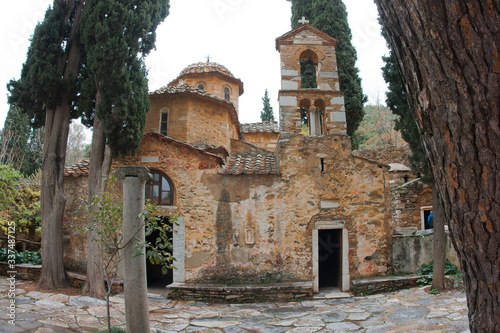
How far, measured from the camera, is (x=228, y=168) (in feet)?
32.3

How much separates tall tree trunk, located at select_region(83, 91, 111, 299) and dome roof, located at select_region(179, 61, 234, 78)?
272 inches

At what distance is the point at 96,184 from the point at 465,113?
876 cm

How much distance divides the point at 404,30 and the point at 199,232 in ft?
27.3

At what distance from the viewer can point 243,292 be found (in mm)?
8695

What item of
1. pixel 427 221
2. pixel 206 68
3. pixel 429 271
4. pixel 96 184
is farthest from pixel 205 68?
Result: pixel 429 271

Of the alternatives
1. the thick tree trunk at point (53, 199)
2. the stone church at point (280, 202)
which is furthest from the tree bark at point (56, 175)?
the stone church at point (280, 202)

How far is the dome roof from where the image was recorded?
15266 mm

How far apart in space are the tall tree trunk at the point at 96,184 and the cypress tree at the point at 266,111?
2019cm

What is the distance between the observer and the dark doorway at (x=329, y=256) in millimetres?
10383

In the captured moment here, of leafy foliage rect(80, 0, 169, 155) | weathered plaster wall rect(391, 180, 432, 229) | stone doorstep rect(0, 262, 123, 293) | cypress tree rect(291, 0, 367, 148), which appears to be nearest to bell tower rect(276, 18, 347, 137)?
cypress tree rect(291, 0, 367, 148)

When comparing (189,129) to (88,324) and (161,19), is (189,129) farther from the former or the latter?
(88,324)

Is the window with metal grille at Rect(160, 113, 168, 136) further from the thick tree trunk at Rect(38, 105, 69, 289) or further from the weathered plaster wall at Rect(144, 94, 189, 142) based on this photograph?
the thick tree trunk at Rect(38, 105, 69, 289)

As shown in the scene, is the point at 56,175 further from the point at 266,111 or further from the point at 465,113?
the point at 266,111

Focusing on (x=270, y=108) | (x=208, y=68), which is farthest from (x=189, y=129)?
(x=270, y=108)
